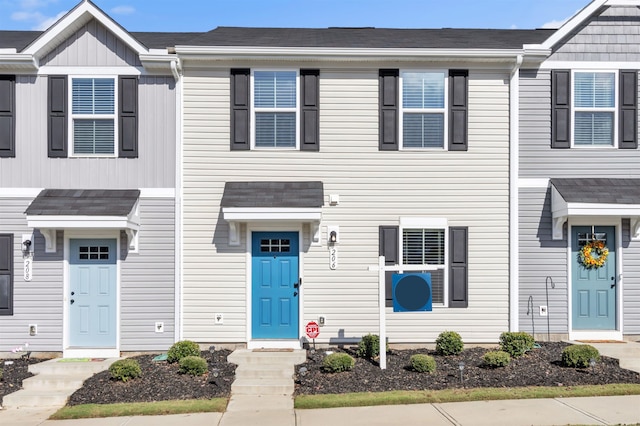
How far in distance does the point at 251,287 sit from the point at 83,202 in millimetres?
3228

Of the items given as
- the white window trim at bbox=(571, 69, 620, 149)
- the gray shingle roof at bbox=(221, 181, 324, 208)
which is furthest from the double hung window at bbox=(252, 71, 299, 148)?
the white window trim at bbox=(571, 69, 620, 149)

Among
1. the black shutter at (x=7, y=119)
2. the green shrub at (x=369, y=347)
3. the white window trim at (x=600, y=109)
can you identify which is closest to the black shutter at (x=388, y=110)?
the white window trim at (x=600, y=109)

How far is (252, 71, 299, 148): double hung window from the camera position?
9.33m

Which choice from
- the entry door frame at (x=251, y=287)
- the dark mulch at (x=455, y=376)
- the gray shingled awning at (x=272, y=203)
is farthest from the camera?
the entry door frame at (x=251, y=287)

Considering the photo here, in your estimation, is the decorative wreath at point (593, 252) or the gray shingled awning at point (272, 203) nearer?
the gray shingled awning at point (272, 203)

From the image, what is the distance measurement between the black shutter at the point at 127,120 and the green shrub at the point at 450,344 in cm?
625

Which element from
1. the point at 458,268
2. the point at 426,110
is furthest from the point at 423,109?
the point at 458,268

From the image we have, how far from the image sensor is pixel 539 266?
9445 mm

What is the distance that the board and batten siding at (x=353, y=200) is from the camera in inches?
362

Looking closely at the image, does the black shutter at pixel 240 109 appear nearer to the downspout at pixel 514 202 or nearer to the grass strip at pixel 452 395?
the grass strip at pixel 452 395

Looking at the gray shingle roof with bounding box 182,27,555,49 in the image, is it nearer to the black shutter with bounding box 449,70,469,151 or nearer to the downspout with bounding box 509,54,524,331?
the black shutter with bounding box 449,70,469,151

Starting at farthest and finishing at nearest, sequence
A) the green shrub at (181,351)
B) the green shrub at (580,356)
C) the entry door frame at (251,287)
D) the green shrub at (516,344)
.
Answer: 1. the entry door frame at (251,287)
2. the green shrub at (516,344)
3. the green shrub at (181,351)
4. the green shrub at (580,356)

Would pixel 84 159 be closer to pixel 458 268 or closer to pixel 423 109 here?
pixel 423 109

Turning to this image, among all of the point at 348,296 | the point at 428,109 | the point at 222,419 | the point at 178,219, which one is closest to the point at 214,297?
the point at 178,219
